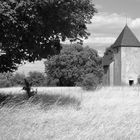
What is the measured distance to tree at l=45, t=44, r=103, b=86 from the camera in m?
66.6

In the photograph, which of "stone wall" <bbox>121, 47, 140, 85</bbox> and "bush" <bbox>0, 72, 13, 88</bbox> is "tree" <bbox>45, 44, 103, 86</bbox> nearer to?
"stone wall" <bbox>121, 47, 140, 85</bbox>

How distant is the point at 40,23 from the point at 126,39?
206 feet

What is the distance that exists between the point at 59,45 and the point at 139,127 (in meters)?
8.89

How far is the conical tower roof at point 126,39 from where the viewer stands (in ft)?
239

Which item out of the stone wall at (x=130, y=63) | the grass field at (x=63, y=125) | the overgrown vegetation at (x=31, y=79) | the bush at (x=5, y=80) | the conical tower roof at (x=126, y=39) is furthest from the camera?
the conical tower roof at (x=126, y=39)

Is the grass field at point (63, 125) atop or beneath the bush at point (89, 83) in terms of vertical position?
beneath

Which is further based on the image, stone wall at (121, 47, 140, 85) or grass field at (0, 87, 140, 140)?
stone wall at (121, 47, 140, 85)

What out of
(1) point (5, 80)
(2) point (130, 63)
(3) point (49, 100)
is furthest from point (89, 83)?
(2) point (130, 63)

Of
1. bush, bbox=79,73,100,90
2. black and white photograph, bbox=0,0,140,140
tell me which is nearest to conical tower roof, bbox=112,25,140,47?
bush, bbox=79,73,100,90

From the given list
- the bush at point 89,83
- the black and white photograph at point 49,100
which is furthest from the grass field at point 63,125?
the bush at point 89,83

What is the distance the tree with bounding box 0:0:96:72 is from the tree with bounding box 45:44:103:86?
51.0 metres

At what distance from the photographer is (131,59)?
72.9 m

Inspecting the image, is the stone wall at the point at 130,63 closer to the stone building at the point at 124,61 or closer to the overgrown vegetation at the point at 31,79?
the stone building at the point at 124,61

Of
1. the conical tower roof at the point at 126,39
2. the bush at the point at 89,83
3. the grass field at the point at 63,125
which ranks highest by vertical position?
the conical tower roof at the point at 126,39
